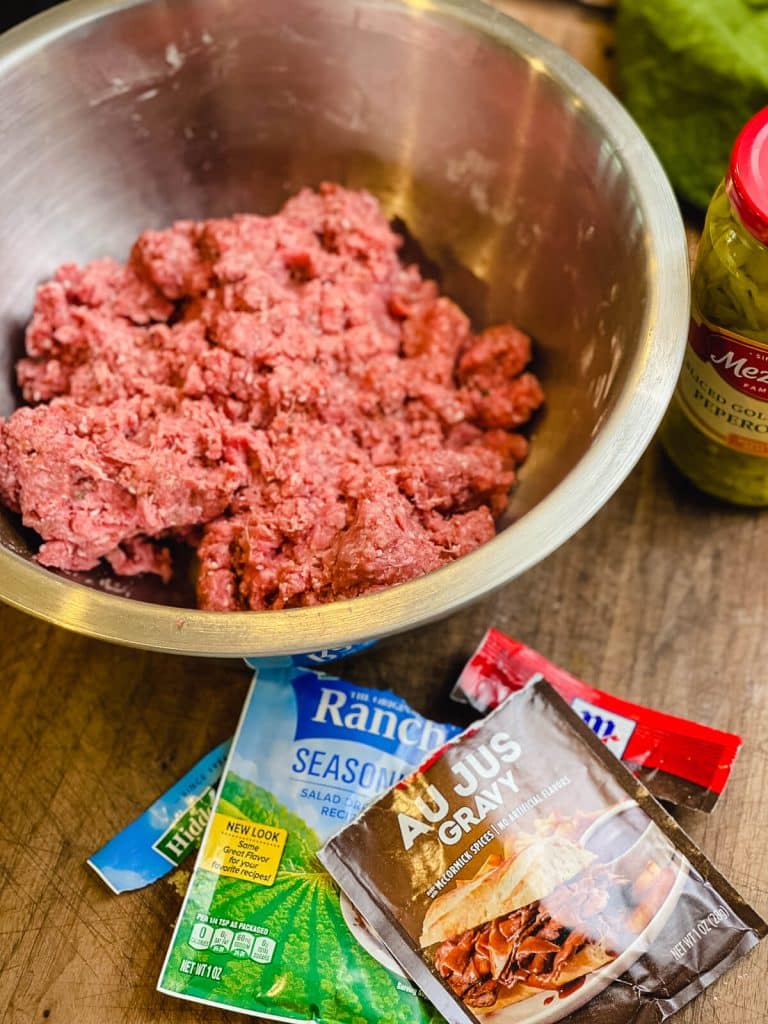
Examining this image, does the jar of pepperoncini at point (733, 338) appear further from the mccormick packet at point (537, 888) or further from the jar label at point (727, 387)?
the mccormick packet at point (537, 888)

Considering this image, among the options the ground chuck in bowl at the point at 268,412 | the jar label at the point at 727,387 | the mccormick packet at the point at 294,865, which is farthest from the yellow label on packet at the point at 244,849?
the jar label at the point at 727,387

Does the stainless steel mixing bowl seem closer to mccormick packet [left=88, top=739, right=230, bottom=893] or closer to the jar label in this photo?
the jar label

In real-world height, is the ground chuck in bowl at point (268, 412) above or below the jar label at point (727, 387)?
above

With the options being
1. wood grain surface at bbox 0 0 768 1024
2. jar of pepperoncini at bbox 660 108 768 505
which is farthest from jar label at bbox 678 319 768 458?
wood grain surface at bbox 0 0 768 1024

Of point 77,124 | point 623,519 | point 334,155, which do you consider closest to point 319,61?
point 334,155

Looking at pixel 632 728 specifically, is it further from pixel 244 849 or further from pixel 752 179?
pixel 752 179

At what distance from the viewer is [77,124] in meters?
1.56

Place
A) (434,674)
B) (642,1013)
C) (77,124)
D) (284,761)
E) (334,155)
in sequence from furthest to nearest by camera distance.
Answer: (334,155)
(77,124)
(434,674)
(284,761)
(642,1013)

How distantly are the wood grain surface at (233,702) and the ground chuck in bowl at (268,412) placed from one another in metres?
0.20

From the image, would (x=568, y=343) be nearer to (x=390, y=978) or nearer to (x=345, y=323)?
(x=345, y=323)

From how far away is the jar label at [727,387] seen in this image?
4.11 feet

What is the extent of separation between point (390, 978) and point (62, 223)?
130cm

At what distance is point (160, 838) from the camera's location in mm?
1340

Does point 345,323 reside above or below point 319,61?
below
